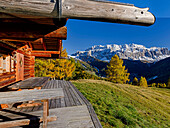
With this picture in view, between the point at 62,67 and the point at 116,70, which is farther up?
the point at 62,67

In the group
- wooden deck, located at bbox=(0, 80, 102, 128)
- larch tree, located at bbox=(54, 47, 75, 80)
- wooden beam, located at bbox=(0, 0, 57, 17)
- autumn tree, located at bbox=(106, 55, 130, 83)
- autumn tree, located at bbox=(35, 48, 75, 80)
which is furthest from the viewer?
autumn tree, located at bbox=(106, 55, 130, 83)

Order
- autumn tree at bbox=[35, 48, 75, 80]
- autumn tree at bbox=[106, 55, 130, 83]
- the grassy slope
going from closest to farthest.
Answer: the grassy slope
autumn tree at bbox=[35, 48, 75, 80]
autumn tree at bbox=[106, 55, 130, 83]

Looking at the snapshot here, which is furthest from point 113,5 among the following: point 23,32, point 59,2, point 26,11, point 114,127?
point 114,127

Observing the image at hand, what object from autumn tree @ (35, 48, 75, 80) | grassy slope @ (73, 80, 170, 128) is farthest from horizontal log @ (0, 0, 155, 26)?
autumn tree @ (35, 48, 75, 80)

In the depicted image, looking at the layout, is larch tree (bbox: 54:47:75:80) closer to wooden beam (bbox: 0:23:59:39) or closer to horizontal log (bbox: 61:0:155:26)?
wooden beam (bbox: 0:23:59:39)

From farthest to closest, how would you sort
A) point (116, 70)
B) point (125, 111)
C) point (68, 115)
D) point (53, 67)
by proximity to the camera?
point (116, 70), point (53, 67), point (125, 111), point (68, 115)

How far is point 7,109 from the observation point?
418cm

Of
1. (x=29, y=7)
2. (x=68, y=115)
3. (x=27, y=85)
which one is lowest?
(x=68, y=115)

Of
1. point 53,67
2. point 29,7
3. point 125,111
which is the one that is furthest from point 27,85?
point 53,67

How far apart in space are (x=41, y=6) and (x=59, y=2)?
216mm

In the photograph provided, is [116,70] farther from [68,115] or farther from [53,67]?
[68,115]

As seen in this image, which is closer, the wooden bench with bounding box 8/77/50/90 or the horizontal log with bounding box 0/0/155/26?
the horizontal log with bounding box 0/0/155/26

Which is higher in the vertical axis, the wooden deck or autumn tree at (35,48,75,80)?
autumn tree at (35,48,75,80)

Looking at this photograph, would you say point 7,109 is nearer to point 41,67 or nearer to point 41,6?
point 41,6
